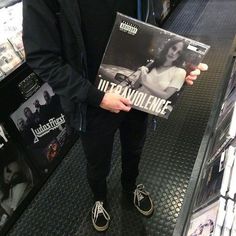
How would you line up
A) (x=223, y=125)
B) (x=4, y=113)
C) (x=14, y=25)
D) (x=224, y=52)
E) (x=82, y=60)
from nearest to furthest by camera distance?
(x=82, y=60) < (x=223, y=125) < (x=4, y=113) < (x=14, y=25) < (x=224, y=52)

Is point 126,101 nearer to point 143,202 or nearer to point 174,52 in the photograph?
point 174,52

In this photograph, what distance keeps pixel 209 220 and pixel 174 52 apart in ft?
1.61

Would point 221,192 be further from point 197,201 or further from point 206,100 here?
point 206,100

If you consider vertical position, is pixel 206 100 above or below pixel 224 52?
below

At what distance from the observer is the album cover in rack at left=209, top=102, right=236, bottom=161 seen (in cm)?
96

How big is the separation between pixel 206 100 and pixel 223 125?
1.18m

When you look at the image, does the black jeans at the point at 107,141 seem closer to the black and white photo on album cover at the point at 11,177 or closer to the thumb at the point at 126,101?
the thumb at the point at 126,101


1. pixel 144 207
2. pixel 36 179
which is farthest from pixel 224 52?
pixel 36 179

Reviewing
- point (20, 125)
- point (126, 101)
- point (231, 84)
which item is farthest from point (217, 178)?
point (20, 125)

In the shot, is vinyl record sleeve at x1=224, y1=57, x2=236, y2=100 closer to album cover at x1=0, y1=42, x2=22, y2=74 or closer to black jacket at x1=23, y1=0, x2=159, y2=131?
black jacket at x1=23, y1=0, x2=159, y2=131

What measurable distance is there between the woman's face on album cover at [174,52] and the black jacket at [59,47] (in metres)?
0.16

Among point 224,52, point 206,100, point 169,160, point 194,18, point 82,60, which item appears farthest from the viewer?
point 194,18

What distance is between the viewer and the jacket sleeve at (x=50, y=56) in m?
0.85

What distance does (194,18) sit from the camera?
3258 mm
